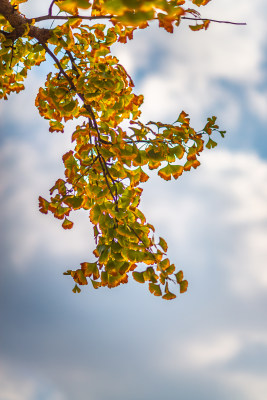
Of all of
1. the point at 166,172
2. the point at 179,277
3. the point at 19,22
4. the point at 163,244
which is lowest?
the point at 179,277

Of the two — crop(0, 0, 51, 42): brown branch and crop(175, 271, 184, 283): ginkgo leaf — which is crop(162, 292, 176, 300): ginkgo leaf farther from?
crop(0, 0, 51, 42): brown branch

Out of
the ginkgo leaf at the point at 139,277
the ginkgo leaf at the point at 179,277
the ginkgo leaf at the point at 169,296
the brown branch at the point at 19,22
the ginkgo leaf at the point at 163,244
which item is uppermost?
the brown branch at the point at 19,22

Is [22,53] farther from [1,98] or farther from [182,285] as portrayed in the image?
[182,285]

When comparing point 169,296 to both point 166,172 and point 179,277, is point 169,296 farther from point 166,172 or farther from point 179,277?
point 166,172

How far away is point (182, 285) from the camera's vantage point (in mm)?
2441

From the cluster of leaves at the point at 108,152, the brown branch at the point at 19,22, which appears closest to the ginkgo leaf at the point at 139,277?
the cluster of leaves at the point at 108,152

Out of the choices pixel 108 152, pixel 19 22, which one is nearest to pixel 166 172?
pixel 108 152

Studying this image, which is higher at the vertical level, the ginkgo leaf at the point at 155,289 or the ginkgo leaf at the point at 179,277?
the ginkgo leaf at the point at 179,277

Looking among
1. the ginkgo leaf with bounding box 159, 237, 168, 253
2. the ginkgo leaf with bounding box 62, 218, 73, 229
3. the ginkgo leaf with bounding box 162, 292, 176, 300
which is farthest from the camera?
the ginkgo leaf with bounding box 62, 218, 73, 229

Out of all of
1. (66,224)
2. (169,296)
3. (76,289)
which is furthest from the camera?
(66,224)

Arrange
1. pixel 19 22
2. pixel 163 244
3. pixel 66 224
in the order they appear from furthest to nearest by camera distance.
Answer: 1. pixel 19 22
2. pixel 66 224
3. pixel 163 244

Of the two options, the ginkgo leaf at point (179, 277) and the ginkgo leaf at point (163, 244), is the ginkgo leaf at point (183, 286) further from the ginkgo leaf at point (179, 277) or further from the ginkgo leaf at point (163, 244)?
the ginkgo leaf at point (163, 244)

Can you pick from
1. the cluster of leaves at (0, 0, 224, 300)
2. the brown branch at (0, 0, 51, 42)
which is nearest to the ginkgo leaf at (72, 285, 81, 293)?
the cluster of leaves at (0, 0, 224, 300)

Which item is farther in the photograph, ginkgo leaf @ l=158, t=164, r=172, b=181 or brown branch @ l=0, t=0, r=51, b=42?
brown branch @ l=0, t=0, r=51, b=42
